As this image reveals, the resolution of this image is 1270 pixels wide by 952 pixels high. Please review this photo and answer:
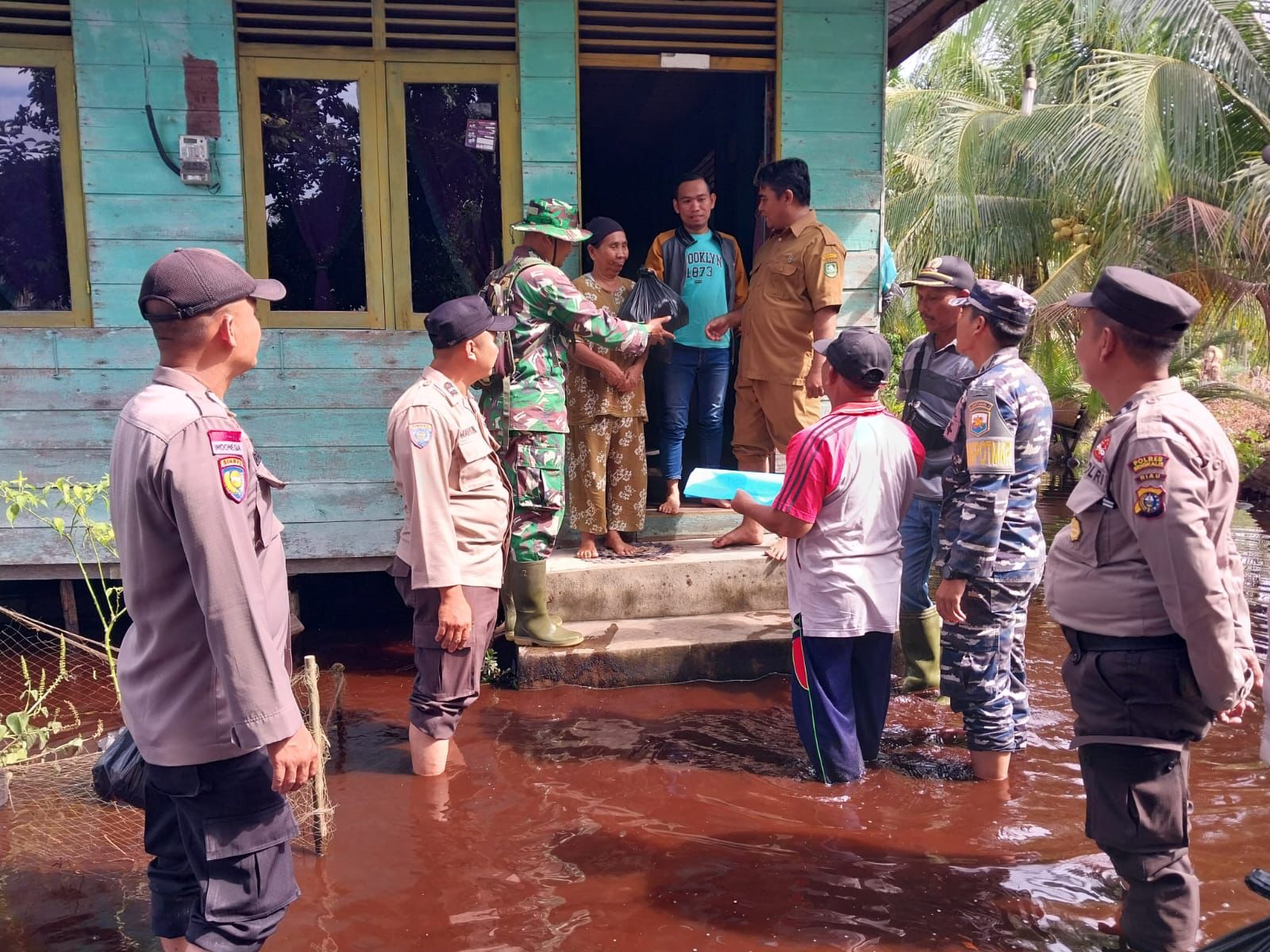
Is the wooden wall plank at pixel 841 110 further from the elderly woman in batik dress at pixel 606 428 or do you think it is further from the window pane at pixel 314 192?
the window pane at pixel 314 192

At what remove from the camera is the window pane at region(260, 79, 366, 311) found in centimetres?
535

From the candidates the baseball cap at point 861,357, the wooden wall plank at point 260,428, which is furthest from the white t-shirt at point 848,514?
the wooden wall plank at point 260,428

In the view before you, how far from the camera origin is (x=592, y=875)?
319 centimetres

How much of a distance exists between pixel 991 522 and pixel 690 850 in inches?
60.8

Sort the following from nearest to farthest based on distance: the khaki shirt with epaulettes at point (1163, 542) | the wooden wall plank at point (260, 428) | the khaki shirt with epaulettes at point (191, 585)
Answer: the khaki shirt with epaulettes at point (191, 585)
the khaki shirt with epaulettes at point (1163, 542)
the wooden wall plank at point (260, 428)

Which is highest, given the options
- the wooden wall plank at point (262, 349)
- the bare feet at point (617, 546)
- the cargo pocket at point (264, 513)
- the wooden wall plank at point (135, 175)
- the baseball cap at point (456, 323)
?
the wooden wall plank at point (135, 175)

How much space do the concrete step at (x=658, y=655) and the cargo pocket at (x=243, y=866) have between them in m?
2.72

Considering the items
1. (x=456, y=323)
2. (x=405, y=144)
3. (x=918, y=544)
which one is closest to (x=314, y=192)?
(x=405, y=144)

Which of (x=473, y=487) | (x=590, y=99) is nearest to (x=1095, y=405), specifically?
(x=590, y=99)

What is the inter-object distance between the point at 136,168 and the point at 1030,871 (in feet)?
17.0

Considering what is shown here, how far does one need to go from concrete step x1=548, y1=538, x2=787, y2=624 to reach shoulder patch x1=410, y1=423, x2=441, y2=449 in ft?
5.72

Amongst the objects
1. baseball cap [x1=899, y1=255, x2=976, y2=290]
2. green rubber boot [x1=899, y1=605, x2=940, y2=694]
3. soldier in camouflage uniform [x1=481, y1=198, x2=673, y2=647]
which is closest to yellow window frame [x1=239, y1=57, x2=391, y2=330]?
soldier in camouflage uniform [x1=481, y1=198, x2=673, y2=647]

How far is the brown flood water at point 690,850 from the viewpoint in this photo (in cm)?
288

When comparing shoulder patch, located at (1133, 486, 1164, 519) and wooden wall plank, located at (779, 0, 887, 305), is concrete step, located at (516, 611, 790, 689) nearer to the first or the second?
wooden wall plank, located at (779, 0, 887, 305)
